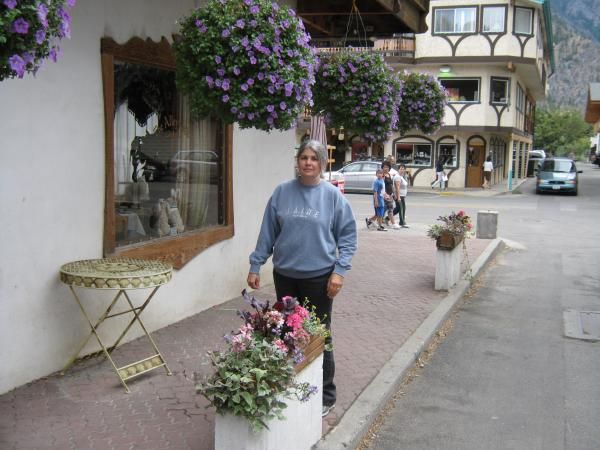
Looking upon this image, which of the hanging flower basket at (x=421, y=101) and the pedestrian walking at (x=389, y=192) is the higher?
the hanging flower basket at (x=421, y=101)

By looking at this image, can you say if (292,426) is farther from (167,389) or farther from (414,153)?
(414,153)

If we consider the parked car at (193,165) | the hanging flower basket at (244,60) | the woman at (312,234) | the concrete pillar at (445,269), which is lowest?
the concrete pillar at (445,269)

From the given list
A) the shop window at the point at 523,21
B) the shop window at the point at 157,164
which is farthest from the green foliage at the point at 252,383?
the shop window at the point at 523,21

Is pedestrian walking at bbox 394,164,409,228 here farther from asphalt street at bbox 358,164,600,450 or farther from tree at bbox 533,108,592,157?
tree at bbox 533,108,592,157

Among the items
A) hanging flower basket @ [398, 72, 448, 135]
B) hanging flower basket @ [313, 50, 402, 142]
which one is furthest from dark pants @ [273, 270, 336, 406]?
hanging flower basket @ [398, 72, 448, 135]

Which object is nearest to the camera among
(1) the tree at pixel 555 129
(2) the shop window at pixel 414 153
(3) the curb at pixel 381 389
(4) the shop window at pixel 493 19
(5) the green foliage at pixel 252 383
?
(5) the green foliage at pixel 252 383

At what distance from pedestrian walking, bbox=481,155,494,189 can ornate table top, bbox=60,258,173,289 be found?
28.3 metres

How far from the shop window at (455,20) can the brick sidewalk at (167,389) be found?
25.8 m

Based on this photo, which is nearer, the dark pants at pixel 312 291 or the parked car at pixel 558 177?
the dark pants at pixel 312 291

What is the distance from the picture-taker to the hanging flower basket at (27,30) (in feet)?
7.59

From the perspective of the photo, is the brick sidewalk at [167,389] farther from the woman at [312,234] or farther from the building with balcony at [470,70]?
the building with balcony at [470,70]

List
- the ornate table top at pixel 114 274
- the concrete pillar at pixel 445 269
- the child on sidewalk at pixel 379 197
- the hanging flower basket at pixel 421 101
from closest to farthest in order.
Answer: the ornate table top at pixel 114 274
the hanging flower basket at pixel 421 101
the concrete pillar at pixel 445 269
the child on sidewalk at pixel 379 197

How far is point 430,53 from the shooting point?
31.6m

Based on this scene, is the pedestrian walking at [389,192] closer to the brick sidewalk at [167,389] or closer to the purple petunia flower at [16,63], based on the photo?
the brick sidewalk at [167,389]
